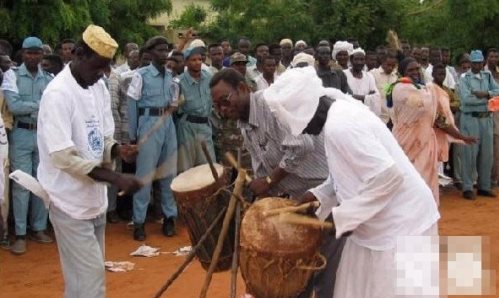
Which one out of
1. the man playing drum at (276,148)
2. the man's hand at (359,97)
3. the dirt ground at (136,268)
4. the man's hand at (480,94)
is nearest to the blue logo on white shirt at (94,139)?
the man playing drum at (276,148)

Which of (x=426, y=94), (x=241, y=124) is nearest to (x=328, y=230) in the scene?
(x=241, y=124)

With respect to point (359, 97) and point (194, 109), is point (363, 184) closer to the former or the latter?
point (194, 109)

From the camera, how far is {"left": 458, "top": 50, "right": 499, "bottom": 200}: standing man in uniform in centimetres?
1081

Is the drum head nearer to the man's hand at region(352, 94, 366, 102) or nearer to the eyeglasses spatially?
the eyeglasses

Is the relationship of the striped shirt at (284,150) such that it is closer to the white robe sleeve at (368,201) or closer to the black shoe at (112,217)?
the white robe sleeve at (368,201)

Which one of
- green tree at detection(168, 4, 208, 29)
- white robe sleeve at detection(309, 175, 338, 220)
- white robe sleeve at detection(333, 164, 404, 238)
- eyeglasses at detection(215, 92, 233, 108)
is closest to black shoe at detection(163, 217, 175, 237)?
eyeglasses at detection(215, 92, 233, 108)

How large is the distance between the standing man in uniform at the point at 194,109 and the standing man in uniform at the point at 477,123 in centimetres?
406

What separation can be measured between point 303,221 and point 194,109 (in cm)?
508

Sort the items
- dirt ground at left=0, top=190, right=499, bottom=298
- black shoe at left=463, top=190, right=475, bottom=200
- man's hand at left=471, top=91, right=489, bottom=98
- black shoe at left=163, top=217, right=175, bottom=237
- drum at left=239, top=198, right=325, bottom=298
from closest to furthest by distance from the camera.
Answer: drum at left=239, top=198, right=325, bottom=298 < dirt ground at left=0, top=190, right=499, bottom=298 < black shoe at left=163, top=217, right=175, bottom=237 < man's hand at left=471, top=91, right=489, bottom=98 < black shoe at left=463, top=190, right=475, bottom=200

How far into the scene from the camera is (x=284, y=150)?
4.88 metres

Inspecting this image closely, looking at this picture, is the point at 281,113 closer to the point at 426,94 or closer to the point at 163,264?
the point at 163,264

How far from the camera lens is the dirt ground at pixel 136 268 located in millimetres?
6820

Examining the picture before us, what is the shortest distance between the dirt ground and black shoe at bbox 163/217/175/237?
9cm

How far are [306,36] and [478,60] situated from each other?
289 inches
